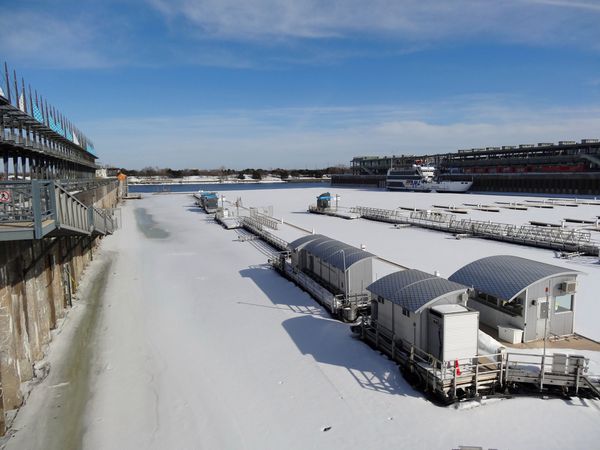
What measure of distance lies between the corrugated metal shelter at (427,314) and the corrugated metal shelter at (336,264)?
3151mm

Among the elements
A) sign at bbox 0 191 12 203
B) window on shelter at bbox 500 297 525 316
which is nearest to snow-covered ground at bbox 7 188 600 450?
window on shelter at bbox 500 297 525 316

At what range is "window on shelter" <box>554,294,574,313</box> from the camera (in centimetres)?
1385

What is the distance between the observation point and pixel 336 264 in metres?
18.9

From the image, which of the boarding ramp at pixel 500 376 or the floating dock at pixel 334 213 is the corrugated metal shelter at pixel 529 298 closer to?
the boarding ramp at pixel 500 376

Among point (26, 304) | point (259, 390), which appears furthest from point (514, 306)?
point (26, 304)

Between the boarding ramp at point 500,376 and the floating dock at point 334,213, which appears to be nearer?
the boarding ramp at point 500,376

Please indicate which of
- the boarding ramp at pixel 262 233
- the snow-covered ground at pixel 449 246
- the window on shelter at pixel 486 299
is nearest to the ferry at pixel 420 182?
the snow-covered ground at pixel 449 246

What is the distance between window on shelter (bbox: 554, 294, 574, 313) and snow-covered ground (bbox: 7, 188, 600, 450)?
79.4 inches

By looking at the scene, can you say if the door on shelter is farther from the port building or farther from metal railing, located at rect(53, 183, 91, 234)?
the port building

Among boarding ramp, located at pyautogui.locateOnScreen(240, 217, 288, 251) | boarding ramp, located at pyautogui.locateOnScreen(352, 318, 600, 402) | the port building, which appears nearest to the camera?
boarding ramp, located at pyautogui.locateOnScreen(352, 318, 600, 402)

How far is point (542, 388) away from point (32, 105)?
34.2m

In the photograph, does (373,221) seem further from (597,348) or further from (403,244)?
(597,348)

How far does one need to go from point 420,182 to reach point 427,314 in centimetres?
10612

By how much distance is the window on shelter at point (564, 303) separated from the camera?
545 inches
